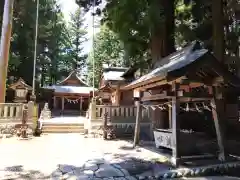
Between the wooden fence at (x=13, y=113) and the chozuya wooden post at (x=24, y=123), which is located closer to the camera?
the chozuya wooden post at (x=24, y=123)

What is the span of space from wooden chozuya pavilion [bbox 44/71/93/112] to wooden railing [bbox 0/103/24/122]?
53.3ft

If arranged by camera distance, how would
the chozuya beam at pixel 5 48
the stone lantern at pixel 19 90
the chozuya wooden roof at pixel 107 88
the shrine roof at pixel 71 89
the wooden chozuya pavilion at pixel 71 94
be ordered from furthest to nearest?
the wooden chozuya pavilion at pixel 71 94 → the shrine roof at pixel 71 89 → the chozuya wooden roof at pixel 107 88 → the stone lantern at pixel 19 90 → the chozuya beam at pixel 5 48

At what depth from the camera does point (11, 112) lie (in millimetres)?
12469

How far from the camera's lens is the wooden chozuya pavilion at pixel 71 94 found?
2939 cm

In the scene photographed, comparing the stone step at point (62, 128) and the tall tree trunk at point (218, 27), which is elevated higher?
the tall tree trunk at point (218, 27)

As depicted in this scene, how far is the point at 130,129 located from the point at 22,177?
7654 millimetres

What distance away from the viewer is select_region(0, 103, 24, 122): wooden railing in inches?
484

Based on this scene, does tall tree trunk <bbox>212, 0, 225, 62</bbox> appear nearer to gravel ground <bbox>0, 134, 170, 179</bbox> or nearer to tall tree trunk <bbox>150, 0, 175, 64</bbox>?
tall tree trunk <bbox>150, 0, 175, 64</bbox>

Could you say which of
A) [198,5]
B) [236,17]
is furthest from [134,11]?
[236,17]

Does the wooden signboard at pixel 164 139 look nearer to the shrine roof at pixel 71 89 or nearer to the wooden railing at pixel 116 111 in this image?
the wooden railing at pixel 116 111

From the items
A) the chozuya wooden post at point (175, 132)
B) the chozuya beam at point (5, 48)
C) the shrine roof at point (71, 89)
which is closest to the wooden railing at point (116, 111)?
the chozuya beam at point (5, 48)

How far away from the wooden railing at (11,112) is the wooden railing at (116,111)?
407 cm

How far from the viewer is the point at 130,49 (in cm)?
1217

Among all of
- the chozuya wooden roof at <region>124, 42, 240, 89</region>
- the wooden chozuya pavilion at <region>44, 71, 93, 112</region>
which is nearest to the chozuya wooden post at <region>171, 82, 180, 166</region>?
the chozuya wooden roof at <region>124, 42, 240, 89</region>
